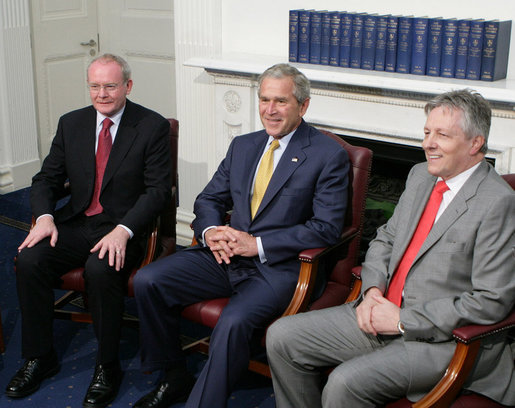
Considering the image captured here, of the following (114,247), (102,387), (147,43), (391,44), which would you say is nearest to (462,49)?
(391,44)

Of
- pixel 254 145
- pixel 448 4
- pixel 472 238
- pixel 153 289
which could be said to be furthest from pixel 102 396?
pixel 448 4

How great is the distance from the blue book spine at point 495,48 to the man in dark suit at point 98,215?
1.39 m

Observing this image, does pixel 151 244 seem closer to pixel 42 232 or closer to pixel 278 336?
pixel 42 232

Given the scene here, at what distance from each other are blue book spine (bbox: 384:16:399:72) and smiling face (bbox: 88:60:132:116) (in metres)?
1.16

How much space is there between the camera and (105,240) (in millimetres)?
3150

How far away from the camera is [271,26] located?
4.05 meters

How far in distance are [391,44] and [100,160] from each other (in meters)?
1.39

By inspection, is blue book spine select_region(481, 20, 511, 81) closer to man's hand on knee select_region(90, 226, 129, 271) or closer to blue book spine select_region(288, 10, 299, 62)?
blue book spine select_region(288, 10, 299, 62)

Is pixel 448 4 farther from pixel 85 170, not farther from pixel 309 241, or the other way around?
pixel 85 170

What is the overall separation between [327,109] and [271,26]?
1.87ft

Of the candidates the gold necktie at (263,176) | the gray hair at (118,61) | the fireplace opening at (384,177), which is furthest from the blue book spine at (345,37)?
the gray hair at (118,61)

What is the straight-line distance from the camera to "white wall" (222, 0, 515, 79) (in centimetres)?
353

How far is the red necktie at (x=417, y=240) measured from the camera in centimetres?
261

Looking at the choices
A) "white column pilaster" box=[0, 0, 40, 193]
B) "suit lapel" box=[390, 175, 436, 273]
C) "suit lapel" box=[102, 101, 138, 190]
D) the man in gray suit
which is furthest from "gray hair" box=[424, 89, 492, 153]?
"white column pilaster" box=[0, 0, 40, 193]
